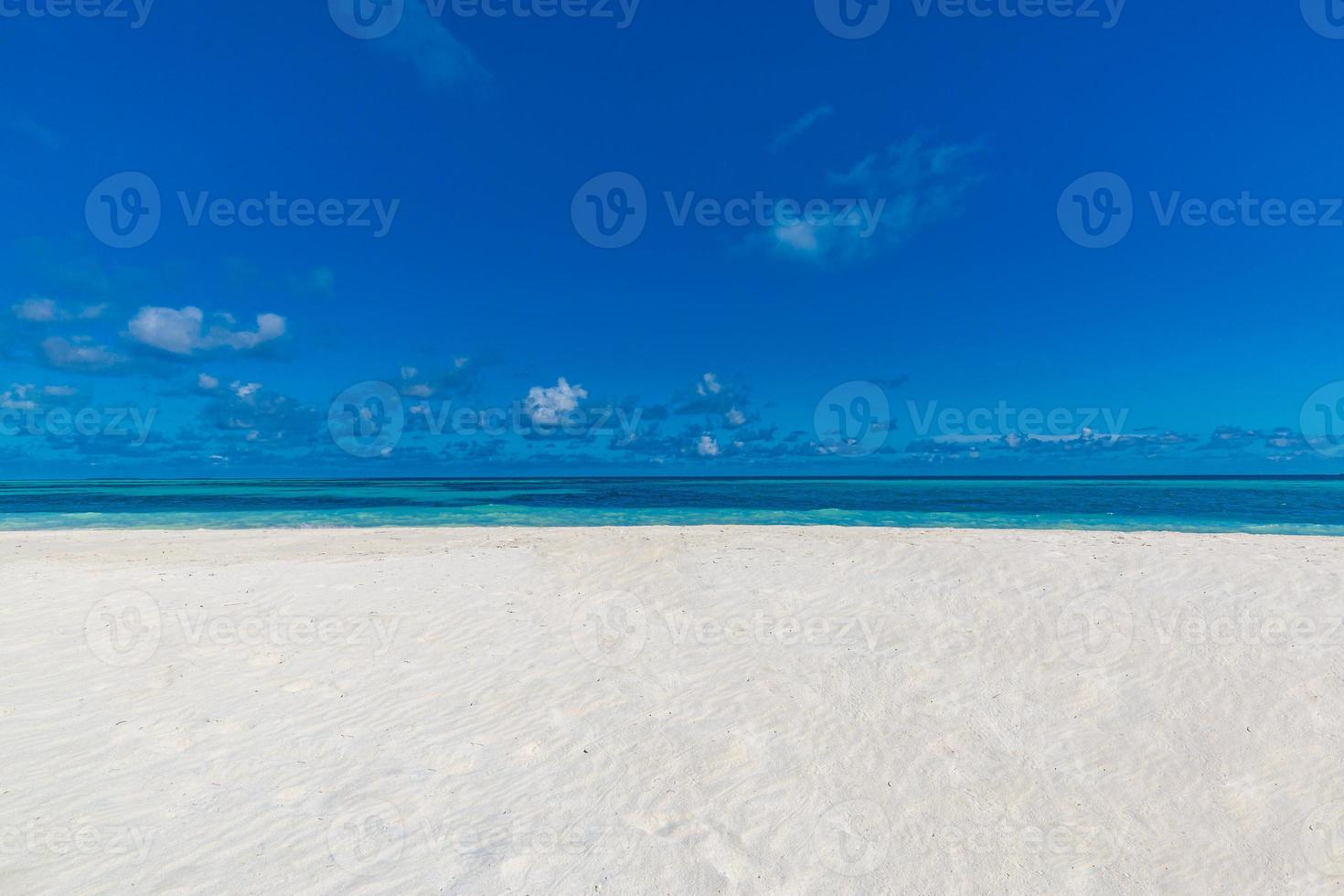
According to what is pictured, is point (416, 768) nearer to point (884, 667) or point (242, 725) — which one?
point (242, 725)

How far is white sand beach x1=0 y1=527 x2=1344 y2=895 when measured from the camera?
17.0 feet

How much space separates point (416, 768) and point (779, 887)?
12.3ft

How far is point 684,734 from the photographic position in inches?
280

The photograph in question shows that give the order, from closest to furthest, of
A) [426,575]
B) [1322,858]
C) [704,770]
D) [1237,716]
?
1. [1322,858]
2. [704,770]
3. [1237,716]
4. [426,575]

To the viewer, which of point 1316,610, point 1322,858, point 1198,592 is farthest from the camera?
point 1198,592

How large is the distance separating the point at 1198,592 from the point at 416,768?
41.4 ft

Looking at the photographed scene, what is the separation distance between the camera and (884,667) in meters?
8.70

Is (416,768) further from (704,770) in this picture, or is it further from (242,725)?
(704,770)

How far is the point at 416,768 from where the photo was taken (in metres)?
6.46

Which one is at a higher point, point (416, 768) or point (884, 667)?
point (884, 667)

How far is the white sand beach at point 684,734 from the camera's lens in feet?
17.0

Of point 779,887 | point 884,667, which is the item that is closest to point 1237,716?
point 884,667

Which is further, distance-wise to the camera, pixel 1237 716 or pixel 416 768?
pixel 1237 716

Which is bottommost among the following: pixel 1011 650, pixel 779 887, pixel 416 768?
pixel 779 887
